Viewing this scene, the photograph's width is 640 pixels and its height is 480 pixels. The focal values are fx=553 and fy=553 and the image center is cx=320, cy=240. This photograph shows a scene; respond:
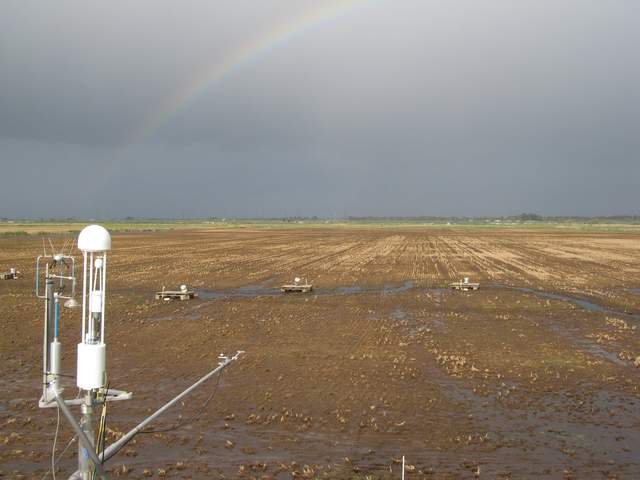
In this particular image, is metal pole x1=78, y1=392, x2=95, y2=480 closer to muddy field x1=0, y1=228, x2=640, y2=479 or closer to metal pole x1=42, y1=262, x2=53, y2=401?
metal pole x1=42, y1=262, x2=53, y2=401

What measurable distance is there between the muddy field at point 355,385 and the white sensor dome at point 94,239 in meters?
4.53

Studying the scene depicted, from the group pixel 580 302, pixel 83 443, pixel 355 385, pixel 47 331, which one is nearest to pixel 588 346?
pixel 355 385

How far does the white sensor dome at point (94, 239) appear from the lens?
4.92 metres

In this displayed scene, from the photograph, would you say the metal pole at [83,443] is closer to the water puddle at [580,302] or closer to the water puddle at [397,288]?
the water puddle at [580,302]

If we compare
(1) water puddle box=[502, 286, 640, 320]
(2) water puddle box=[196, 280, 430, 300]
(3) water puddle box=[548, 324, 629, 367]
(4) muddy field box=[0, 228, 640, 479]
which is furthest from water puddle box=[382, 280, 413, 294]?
(3) water puddle box=[548, 324, 629, 367]

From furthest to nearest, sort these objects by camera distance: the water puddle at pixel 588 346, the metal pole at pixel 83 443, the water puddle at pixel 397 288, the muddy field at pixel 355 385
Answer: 1. the water puddle at pixel 397 288
2. the water puddle at pixel 588 346
3. the muddy field at pixel 355 385
4. the metal pole at pixel 83 443

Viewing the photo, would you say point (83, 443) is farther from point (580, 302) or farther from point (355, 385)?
point (580, 302)

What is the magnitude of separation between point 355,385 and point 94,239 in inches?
343

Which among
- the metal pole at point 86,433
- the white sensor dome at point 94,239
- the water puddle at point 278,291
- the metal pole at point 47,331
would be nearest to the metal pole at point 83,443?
the metal pole at point 86,433

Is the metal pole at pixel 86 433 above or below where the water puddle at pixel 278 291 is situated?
above

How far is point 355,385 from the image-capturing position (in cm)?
1252

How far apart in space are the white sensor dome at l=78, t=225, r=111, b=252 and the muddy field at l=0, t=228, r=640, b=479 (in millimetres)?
4534

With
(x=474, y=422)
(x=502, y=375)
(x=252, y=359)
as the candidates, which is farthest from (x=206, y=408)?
(x=502, y=375)

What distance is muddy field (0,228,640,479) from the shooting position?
28.3ft
